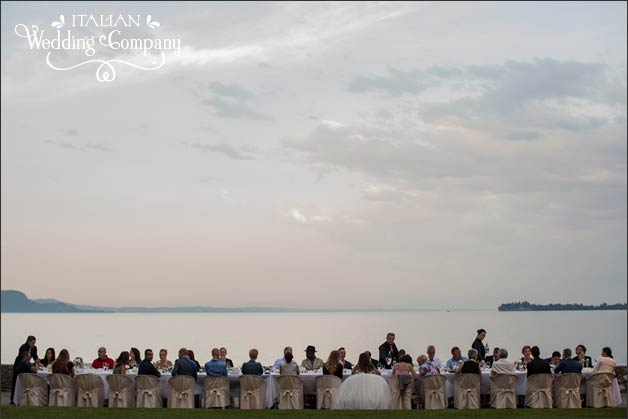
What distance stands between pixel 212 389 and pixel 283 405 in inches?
56.3

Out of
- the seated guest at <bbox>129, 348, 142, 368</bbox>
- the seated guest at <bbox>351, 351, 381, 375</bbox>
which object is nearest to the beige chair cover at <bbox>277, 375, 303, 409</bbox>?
the seated guest at <bbox>351, 351, 381, 375</bbox>

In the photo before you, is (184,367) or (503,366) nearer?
(184,367)

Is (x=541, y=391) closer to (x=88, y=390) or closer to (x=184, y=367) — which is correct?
(x=184, y=367)

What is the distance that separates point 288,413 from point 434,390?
301 cm

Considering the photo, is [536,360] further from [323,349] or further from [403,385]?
[323,349]

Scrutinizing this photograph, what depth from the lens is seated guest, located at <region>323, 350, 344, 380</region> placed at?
1706cm

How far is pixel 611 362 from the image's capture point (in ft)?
57.9

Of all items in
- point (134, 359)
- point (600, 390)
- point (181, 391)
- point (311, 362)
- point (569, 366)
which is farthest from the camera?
point (134, 359)

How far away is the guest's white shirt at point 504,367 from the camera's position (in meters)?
17.2

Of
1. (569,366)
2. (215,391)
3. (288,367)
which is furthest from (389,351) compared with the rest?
(215,391)

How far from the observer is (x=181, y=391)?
55.7ft

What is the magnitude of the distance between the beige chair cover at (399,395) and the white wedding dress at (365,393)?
1161mm

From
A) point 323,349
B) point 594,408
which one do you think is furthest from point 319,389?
point 323,349

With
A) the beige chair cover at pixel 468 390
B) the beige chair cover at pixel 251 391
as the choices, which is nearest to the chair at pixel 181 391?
the beige chair cover at pixel 251 391
